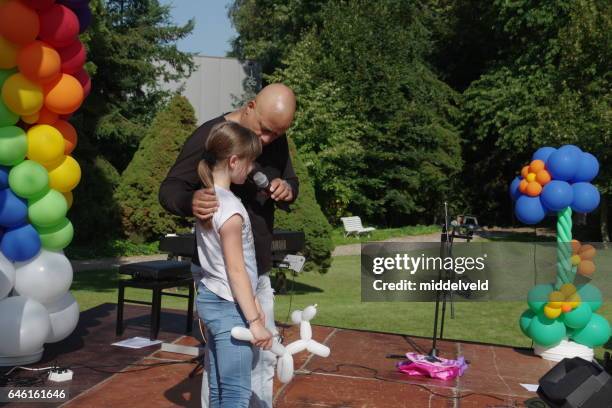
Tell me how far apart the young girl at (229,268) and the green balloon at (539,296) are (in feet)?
10.7

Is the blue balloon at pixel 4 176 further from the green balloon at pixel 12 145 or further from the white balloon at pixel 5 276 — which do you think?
the white balloon at pixel 5 276

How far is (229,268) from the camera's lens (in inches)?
94.1

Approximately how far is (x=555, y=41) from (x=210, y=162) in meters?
17.0

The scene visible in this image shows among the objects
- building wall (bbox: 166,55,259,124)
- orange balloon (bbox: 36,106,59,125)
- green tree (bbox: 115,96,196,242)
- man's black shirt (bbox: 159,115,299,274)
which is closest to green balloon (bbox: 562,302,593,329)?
man's black shirt (bbox: 159,115,299,274)

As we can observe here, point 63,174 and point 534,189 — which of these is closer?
point 63,174

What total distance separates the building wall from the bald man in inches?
760

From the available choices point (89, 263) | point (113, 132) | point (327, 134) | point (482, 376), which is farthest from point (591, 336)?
point (327, 134)

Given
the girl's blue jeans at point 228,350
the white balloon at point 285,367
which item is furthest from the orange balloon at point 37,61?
the white balloon at point 285,367

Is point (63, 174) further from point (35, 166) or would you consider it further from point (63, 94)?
point (63, 94)

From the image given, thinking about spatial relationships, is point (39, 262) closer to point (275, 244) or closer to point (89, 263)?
point (275, 244)

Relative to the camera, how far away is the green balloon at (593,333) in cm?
504

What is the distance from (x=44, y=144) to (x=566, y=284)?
3.89m

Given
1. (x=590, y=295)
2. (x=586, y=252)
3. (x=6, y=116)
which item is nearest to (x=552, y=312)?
(x=590, y=295)

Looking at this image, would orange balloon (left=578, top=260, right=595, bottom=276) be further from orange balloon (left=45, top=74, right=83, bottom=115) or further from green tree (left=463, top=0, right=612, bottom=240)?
green tree (left=463, top=0, right=612, bottom=240)
